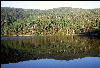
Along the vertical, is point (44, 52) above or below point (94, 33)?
below

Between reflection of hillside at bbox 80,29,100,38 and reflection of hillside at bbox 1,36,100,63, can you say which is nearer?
reflection of hillside at bbox 1,36,100,63

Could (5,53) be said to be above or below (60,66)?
above

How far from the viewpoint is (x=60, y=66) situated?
32.0 m

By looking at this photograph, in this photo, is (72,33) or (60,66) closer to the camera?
(60,66)

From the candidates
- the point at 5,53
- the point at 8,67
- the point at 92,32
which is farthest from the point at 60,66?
the point at 92,32

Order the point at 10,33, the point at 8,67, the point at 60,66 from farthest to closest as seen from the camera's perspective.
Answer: the point at 10,33
the point at 60,66
the point at 8,67

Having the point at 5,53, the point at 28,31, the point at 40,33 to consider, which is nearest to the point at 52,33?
the point at 40,33

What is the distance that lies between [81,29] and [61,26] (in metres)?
26.6

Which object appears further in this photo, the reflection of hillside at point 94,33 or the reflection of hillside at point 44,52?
the reflection of hillside at point 94,33

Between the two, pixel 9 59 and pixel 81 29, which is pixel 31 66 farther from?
pixel 81 29

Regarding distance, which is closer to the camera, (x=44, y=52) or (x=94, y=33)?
(x=44, y=52)

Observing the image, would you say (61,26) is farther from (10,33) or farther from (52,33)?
(10,33)

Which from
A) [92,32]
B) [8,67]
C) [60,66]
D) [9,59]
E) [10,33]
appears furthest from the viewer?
[10,33]

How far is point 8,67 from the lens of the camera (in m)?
29.3
